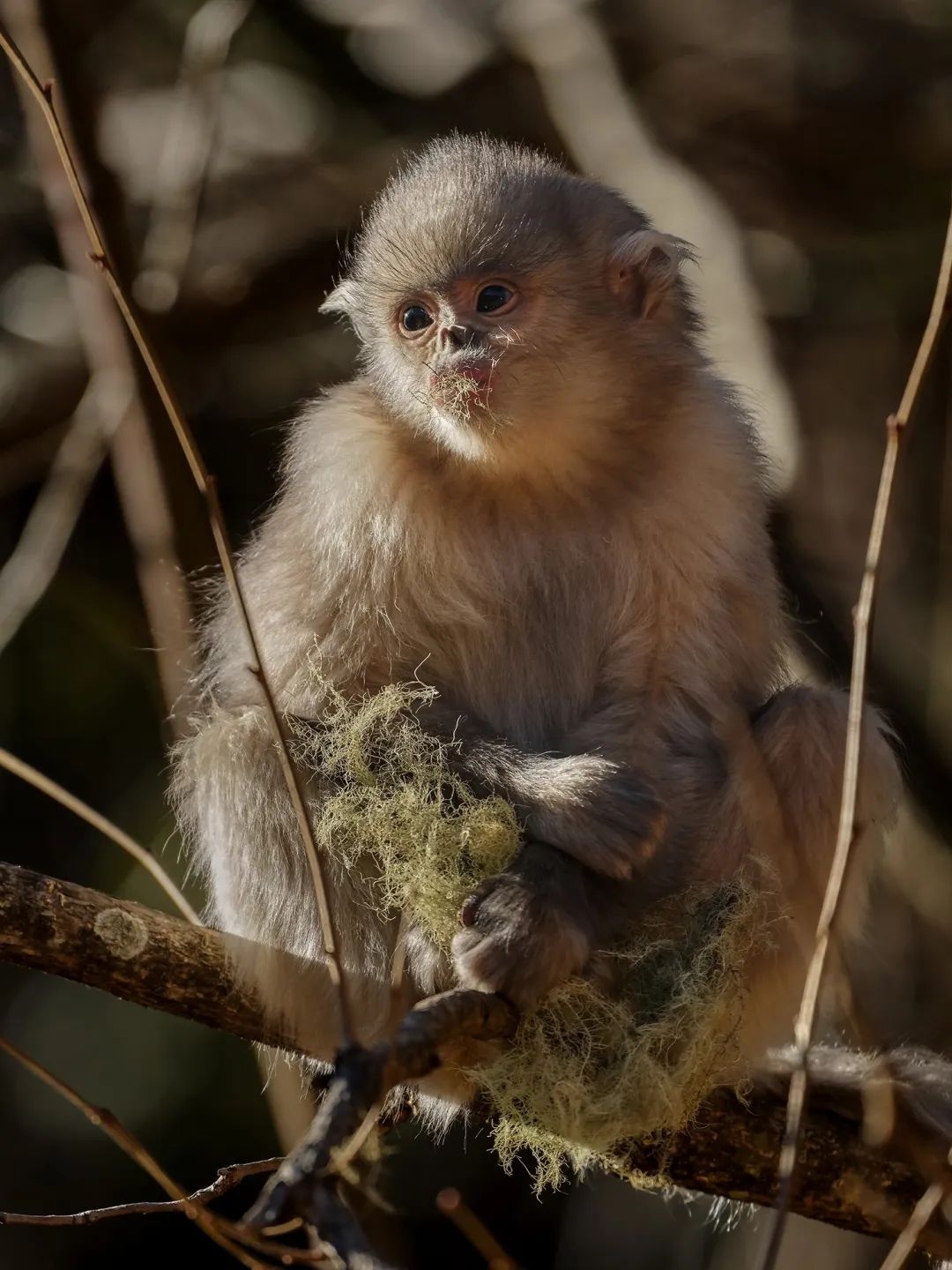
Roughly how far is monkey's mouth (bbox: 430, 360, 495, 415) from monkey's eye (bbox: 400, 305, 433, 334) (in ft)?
0.94

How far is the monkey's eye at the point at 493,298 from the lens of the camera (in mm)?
4266

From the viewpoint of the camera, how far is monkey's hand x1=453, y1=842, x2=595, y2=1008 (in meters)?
3.61


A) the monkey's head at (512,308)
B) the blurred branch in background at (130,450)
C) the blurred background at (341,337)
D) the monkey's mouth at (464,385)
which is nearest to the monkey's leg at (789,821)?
the monkey's head at (512,308)

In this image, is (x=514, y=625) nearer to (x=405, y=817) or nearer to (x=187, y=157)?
(x=405, y=817)

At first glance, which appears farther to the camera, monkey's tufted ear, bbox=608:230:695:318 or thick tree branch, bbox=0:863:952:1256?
monkey's tufted ear, bbox=608:230:695:318

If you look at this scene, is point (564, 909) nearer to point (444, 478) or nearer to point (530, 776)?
point (530, 776)

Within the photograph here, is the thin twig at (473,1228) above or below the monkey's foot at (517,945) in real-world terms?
below

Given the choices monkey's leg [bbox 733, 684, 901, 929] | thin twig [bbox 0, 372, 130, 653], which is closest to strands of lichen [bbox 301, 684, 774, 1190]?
monkey's leg [bbox 733, 684, 901, 929]

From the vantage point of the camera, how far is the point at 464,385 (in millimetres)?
4051

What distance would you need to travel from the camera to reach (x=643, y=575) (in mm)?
4312

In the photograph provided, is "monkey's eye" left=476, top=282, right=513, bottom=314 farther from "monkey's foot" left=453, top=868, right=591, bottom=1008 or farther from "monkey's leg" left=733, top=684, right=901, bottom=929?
"monkey's foot" left=453, top=868, right=591, bottom=1008

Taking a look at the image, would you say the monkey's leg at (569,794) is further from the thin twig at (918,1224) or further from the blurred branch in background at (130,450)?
the thin twig at (918,1224)

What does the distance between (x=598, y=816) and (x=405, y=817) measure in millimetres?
434

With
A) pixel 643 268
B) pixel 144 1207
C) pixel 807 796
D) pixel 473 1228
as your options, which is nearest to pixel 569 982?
pixel 807 796
